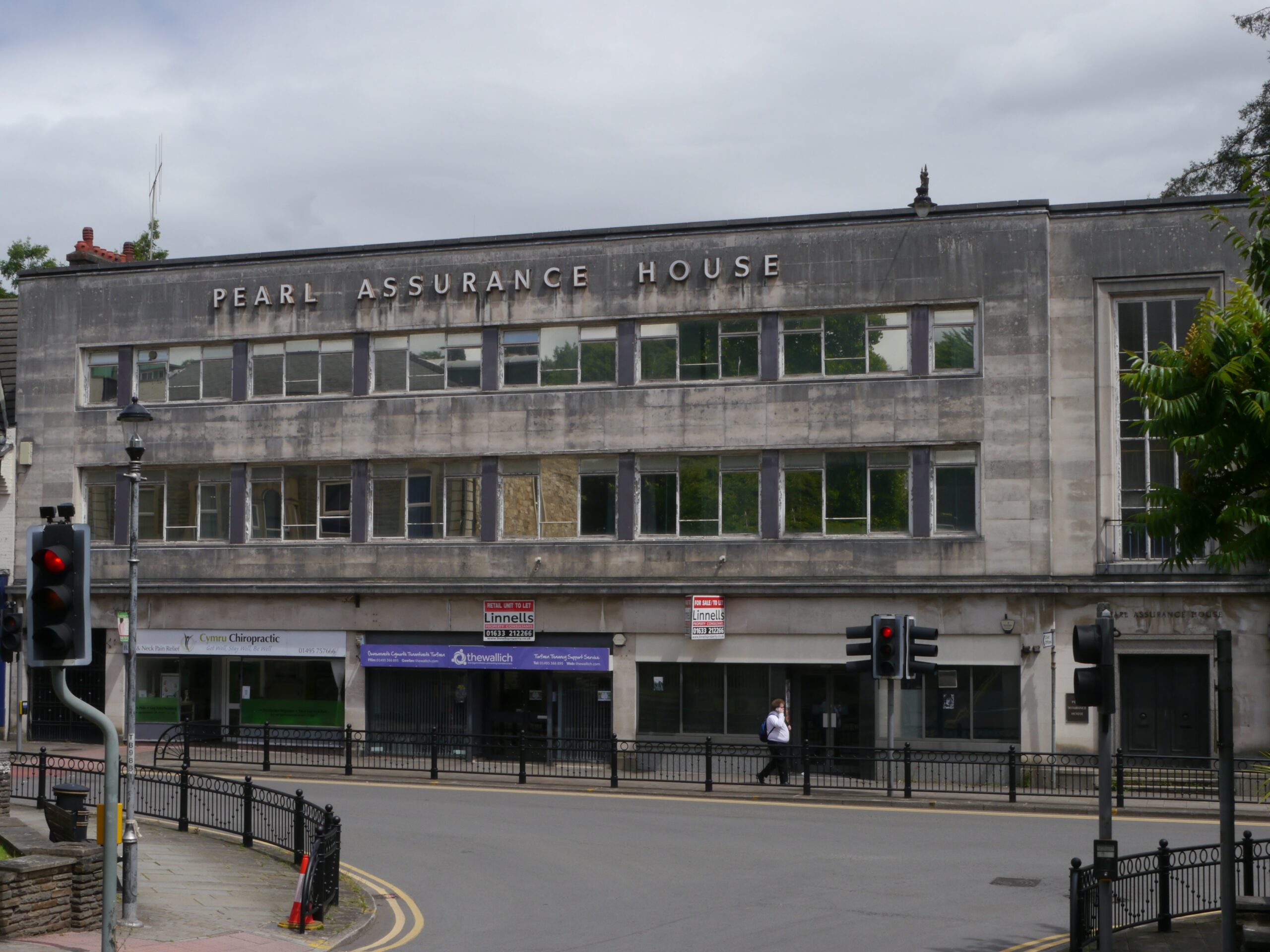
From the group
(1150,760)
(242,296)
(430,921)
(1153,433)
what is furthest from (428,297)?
(1153,433)

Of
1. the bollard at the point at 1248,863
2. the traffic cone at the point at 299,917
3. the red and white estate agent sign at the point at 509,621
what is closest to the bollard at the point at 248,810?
the traffic cone at the point at 299,917

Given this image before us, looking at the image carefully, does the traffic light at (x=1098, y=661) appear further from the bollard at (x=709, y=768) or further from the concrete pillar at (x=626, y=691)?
the concrete pillar at (x=626, y=691)

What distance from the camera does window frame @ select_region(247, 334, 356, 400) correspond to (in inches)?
1400

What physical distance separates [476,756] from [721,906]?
16.8m

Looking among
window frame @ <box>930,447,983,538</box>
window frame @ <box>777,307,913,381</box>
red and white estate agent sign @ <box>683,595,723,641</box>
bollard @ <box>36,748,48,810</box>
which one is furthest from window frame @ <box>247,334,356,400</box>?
window frame @ <box>930,447,983,538</box>

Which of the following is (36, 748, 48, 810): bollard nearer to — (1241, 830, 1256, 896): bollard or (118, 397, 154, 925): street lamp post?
(118, 397, 154, 925): street lamp post

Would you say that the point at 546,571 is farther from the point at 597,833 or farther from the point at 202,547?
the point at 597,833

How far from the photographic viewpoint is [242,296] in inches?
1427

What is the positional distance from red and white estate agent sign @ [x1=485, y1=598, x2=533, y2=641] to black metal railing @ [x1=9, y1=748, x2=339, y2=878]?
31.4ft

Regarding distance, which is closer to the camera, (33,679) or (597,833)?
(597,833)

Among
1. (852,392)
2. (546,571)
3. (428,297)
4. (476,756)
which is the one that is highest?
(428,297)

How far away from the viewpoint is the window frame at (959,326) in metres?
31.2

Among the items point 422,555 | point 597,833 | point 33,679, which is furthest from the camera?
point 33,679

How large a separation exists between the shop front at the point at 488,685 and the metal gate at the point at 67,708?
309 inches
